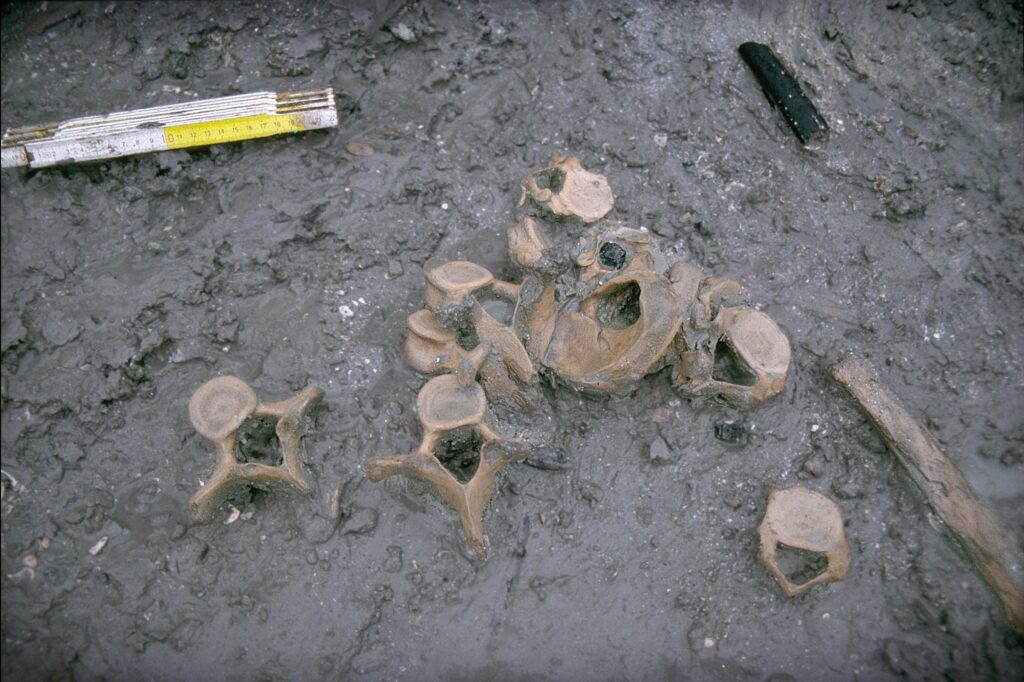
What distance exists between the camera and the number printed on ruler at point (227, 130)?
3699mm

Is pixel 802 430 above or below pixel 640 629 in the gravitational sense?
above

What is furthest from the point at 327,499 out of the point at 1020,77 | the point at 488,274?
the point at 1020,77

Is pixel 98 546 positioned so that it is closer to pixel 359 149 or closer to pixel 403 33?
pixel 359 149

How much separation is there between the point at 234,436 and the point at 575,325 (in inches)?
57.2

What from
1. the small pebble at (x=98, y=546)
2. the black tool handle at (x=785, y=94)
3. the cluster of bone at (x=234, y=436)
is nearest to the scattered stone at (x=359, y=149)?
the cluster of bone at (x=234, y=436)

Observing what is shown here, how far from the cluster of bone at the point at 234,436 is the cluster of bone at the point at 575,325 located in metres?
0.34

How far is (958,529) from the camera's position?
307cm

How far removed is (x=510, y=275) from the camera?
3562 mm

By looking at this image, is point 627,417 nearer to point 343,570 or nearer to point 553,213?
point 553,213

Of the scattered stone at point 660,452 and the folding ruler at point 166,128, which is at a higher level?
the folding ruler at point 166,128

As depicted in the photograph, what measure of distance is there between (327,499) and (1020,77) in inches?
152

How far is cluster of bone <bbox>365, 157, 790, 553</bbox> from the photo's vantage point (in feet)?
10.0

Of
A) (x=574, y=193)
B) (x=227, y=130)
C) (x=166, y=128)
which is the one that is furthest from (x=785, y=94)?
(x=166, y=128)

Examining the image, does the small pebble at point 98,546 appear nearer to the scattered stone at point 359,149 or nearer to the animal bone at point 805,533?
the scattered stone at point 359,149
